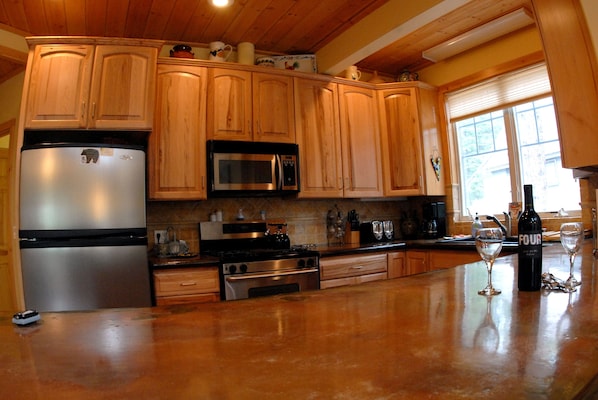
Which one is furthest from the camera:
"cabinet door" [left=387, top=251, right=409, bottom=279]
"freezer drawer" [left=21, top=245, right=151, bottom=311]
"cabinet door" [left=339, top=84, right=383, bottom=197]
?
"cabinet door" [left=339, top=84, right=383, bottom=197]

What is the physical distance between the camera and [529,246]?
1.05 m

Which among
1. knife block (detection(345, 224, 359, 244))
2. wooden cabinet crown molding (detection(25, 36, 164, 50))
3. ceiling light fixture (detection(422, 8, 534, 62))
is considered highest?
ceiling light fixture (detection(422, 8, 534, 62))

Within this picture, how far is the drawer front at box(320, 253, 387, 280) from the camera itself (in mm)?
2957

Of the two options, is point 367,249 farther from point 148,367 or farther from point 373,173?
point 148,367

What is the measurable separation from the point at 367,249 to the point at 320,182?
70cm

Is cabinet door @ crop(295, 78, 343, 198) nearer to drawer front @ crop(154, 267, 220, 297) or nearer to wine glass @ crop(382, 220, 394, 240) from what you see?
wine glass @ crop(382, 220, 394, 240)

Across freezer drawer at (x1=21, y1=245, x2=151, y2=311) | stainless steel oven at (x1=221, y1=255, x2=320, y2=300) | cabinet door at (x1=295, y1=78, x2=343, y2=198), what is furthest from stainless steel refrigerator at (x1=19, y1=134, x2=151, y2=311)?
cabinet door at (x1=295, y1=78, x2=343, y2=198)

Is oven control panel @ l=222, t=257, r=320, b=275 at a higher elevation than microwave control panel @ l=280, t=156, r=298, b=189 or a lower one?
lower

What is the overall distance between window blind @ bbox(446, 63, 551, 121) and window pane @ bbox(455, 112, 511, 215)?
0.36 ft

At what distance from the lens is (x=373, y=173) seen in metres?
3.65

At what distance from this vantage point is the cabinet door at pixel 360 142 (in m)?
3.54

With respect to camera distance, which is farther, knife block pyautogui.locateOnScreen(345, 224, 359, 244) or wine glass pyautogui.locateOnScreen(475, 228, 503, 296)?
knife block pyautogui.locateOnScreen(345, 224, 359, 244)

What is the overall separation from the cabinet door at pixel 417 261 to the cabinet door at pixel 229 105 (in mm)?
1664

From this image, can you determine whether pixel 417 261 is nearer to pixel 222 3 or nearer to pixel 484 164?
pixel 484 164
